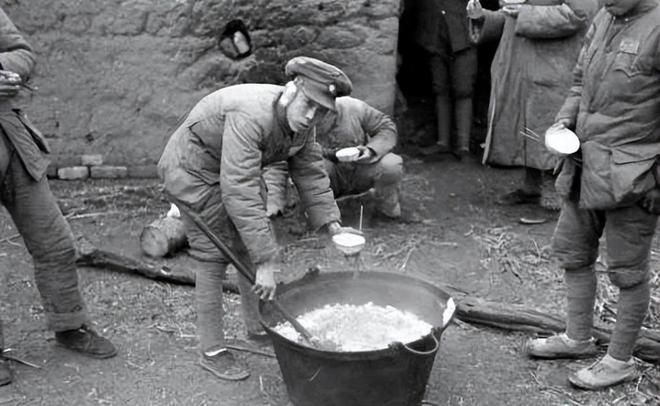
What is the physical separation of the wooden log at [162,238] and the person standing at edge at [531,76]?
2793 mm

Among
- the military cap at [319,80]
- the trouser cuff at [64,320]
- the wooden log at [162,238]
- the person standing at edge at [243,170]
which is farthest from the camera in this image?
the wooden log at [162,238]

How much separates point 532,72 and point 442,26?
1.91m

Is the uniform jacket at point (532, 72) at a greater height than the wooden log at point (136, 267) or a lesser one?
greater

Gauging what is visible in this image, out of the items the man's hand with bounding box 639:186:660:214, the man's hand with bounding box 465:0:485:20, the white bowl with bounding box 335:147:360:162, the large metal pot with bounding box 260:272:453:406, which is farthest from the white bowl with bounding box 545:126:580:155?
the man's hand with bounding box 465:0:485:20

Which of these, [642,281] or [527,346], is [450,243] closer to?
[527,346]

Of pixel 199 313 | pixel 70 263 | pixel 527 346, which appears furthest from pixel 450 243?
pixel 70 263

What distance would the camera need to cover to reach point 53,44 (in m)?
7.25

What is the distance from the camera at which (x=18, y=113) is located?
4.62 metres

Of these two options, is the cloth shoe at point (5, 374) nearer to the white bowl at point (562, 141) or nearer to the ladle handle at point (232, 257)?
→ the ladle handle at point (232, 257)

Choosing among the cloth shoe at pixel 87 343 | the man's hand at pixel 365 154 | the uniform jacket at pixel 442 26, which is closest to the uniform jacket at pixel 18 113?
the cloth shoe at pixel 87 343

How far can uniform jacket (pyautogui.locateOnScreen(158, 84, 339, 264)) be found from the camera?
4.27 m

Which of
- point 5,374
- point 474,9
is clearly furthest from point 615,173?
point 5,374

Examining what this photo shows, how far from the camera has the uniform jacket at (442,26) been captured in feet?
28.5

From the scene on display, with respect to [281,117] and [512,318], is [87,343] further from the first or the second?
[512,318]
